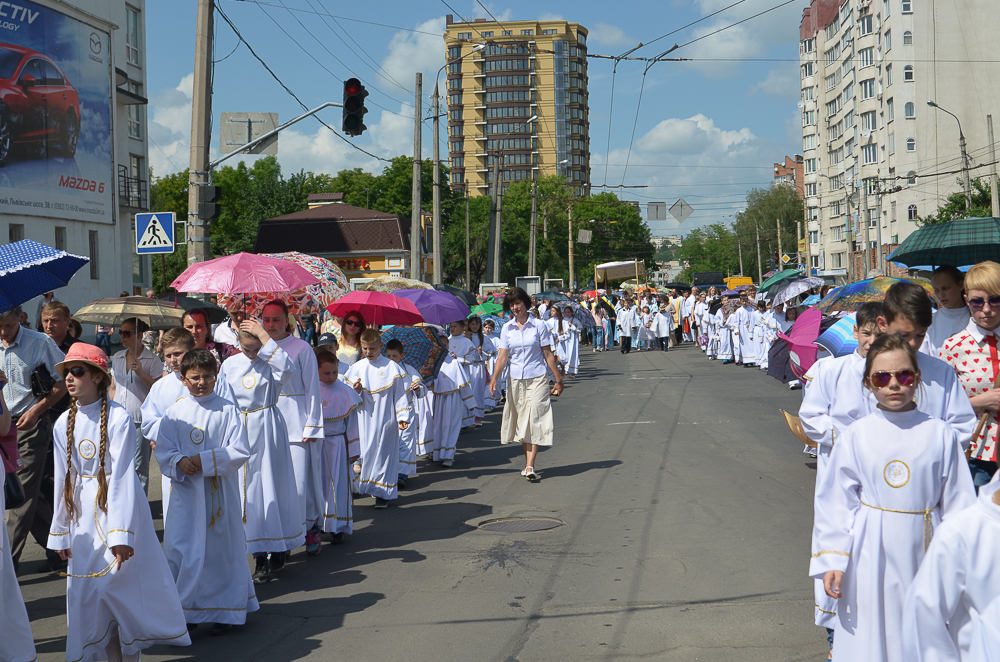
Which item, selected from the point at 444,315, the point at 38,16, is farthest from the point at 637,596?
the point at 38,16

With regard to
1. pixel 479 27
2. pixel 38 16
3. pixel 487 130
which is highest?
pixel 479 27

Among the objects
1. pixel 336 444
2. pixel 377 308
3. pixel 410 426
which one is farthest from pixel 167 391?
pixel 377 308

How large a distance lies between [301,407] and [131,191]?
129 feet

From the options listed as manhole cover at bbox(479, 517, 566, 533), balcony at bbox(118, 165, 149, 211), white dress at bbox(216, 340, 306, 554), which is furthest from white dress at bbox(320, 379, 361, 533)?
balcony at bbox(118, 165, 149, 211)

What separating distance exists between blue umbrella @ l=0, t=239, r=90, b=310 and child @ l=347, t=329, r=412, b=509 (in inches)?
135

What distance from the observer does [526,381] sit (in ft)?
36.2

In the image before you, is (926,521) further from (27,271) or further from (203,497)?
(27,271)

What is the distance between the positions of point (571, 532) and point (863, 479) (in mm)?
4252

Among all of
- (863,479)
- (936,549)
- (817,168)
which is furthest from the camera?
(817,168)

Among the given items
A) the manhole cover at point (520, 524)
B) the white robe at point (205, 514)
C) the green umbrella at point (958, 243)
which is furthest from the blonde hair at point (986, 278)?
the manhole cover at point (520, 524)

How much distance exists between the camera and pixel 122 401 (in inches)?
326

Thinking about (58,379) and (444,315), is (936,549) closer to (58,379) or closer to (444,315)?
(58,379)

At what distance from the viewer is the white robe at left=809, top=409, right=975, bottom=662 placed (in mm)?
3830

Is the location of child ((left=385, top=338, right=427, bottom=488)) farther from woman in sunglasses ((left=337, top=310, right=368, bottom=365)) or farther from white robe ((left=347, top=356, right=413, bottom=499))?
woman in sunglasses ((left=337, top=310, right=368, bottom=365))
